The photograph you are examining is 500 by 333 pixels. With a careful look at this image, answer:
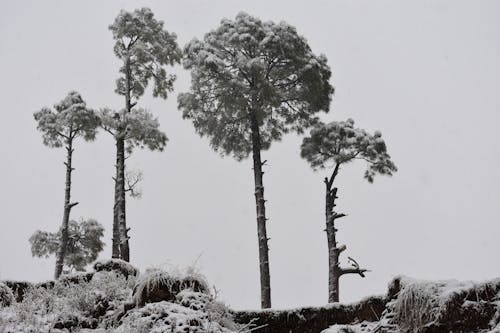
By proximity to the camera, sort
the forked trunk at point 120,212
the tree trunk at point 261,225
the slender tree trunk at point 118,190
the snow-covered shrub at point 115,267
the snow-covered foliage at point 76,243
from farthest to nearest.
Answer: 1. the snow-covered foliage at point 76,243
2. the slender tree trunk at point 118,190
3. the forked trunk at point 120,212
4. the tree trunk at point 261,225
5. the snow-covered shrub at point 115,267

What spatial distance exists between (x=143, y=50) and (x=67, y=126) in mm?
3715

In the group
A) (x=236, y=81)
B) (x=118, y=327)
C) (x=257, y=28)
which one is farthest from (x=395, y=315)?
(x=257, y=28)

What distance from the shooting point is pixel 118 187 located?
1622cm

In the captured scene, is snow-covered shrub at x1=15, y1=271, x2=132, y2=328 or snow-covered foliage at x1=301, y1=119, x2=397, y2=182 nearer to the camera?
snow-covered shrub at x1=15, y1=271, x2=132, y2=328

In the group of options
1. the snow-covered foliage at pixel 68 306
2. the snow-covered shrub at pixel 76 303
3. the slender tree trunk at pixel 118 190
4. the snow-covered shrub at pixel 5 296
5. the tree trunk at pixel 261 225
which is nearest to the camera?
the snow-covered foliage at pixel 68 306

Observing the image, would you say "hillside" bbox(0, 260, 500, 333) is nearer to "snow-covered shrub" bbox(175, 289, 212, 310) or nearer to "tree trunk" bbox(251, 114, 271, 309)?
Answer: "snow-covered shrub" bbox(175, 289, 212, 310)

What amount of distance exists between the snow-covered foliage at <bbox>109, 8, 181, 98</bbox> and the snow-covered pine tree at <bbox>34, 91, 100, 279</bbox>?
1.48 meters

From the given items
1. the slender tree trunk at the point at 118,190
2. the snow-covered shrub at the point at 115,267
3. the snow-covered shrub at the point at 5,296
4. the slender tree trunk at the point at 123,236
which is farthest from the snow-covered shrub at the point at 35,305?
A: the slender tree trunk at the point at 118,190

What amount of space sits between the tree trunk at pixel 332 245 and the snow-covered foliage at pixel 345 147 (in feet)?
1.68

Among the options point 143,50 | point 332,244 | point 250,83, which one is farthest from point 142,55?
point 332,244

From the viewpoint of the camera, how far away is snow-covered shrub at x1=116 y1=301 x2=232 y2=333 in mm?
5832

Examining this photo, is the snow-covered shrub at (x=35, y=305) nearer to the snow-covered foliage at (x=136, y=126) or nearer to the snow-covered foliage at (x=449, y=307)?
the snow-covered foliage at (x=449, y=307)

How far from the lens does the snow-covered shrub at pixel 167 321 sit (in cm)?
583

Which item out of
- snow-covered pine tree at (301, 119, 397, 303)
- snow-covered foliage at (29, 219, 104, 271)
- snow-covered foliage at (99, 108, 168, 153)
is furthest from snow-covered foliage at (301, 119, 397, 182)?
snow-covered foliage at (29, 219, 104, 271)
